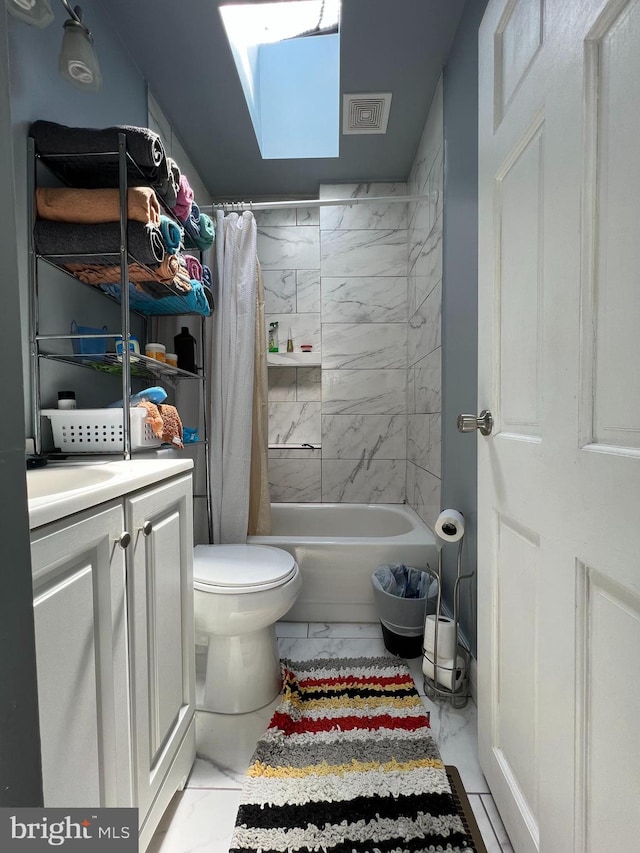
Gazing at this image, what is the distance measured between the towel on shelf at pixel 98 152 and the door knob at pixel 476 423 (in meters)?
1.17

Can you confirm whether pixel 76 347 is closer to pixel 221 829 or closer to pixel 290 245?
pixel 221 829

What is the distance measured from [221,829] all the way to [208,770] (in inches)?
7.6

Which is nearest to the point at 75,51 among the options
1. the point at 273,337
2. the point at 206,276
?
the point at 206,276

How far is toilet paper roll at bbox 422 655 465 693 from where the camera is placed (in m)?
1.40

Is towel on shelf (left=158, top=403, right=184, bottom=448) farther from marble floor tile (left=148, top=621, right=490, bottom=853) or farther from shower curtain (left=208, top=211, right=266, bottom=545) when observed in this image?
marble floor tile (left=148, top=621, right=490, bottom=853)

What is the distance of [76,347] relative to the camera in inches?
53.1

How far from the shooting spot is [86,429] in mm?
1229

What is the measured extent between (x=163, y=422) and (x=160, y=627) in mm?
734

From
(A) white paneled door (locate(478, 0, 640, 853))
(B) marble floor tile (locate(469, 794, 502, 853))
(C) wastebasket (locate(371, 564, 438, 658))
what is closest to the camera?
(A) white paneled door (locate(478, 0, 640, 853))

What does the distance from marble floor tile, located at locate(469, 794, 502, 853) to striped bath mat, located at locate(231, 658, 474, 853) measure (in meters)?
0.05

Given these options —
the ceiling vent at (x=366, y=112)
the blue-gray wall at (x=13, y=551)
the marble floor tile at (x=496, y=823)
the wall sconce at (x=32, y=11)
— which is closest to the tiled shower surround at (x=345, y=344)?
the ceiling vent at (x=366, y=112)

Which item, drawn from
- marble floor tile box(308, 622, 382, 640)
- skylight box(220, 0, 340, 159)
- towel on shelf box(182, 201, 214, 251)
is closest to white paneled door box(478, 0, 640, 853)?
marble floor tile box(308, 622, 382, 640)

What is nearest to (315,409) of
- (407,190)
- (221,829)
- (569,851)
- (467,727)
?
(407,190)

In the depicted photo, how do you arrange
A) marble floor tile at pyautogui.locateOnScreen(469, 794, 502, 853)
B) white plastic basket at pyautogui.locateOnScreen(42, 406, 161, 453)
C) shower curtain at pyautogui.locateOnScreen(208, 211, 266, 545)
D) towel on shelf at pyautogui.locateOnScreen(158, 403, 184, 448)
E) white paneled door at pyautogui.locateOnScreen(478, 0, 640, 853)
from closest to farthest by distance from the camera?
white paneled door at pyautogui.locateOnScreen(478, 0, 640, 853)
marble floor tile at pyautogui.locateOnScreen(469, 794, 502, 853)
white plastic basket at pyautogui.locateOnScreen(42, 406, 161, 453)
towel on shelf at pyautogui.locateOnScreen(158, 403, 184, 448)
shower curtain at pyautogui.locateOnScreen(208, 211, 266, 545)
